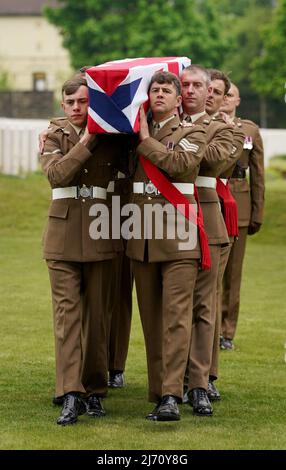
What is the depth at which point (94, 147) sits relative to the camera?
860 cm

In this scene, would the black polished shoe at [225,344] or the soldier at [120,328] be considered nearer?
the soldier at [120,328]

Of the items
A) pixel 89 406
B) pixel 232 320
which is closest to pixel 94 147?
pixel 89 406

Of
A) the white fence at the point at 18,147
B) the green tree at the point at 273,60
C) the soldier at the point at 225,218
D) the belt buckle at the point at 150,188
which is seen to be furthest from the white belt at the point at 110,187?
the green tree at the point at 273,60

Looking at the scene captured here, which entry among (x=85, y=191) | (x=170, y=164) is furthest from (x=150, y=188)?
(x=85, y=191)

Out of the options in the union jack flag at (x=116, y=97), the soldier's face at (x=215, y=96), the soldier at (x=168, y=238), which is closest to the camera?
the union jack flag at (x=116, y=97)

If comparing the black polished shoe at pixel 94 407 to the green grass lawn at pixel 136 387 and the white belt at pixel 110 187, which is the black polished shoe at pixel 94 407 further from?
the white belt at pixel 110 187

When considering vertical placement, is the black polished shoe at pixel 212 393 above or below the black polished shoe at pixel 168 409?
below

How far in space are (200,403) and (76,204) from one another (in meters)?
1.45

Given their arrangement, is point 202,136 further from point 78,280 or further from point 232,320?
point 232,320

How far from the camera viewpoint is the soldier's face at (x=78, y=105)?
338 inches

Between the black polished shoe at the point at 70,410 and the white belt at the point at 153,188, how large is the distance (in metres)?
1.30

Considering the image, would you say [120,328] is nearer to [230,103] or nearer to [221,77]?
[221,77]

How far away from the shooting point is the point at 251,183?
11836 mm
